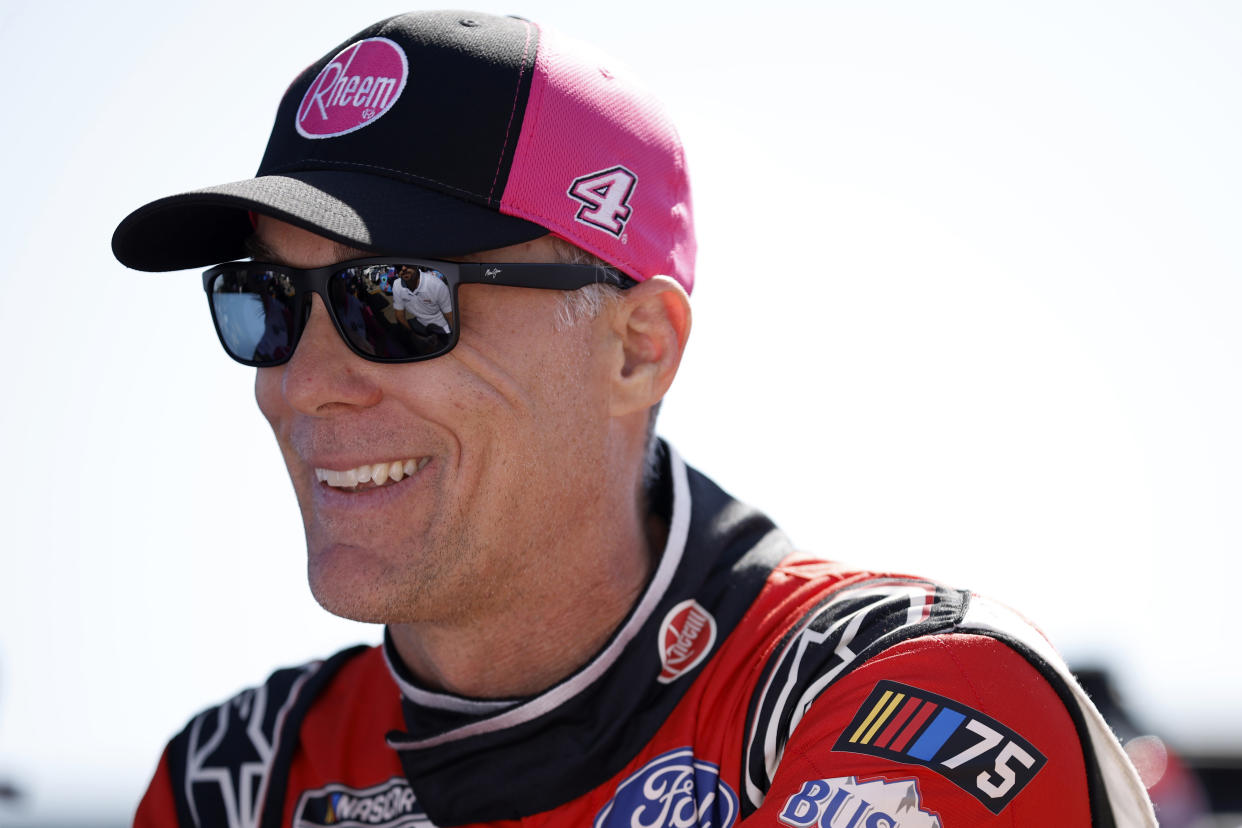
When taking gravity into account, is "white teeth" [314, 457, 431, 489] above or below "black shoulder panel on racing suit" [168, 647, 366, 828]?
above

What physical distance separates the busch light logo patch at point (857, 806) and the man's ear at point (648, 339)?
2.97ft

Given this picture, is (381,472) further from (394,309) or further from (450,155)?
(450,155)

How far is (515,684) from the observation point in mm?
2430

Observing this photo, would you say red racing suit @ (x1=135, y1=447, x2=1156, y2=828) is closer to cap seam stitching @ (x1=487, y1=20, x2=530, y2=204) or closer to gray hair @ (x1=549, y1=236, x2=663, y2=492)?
gray hair @ (x1=549, y1=236, x2=663, y2=492)

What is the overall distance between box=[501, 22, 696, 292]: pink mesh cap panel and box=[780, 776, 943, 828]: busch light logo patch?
3.38ft

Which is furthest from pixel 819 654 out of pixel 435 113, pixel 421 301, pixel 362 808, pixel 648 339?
pixel 435 113

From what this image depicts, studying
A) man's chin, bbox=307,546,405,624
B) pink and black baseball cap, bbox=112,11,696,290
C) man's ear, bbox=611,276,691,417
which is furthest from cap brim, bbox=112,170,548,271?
man's chin, bbox=307,546,405,624

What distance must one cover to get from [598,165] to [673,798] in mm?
1124

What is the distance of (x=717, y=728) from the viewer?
2121 mm

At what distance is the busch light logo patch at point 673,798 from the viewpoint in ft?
6.66

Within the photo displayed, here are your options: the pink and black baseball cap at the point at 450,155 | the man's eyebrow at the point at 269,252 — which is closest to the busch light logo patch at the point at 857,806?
the pink and black baseball cap at the point at 450,155

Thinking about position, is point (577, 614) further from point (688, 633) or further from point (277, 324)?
point (277, 324)

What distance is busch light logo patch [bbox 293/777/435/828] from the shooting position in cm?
238

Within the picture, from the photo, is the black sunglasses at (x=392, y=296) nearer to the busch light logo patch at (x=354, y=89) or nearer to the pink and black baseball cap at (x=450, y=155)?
the pink and black baseball cap at (x=450, y=155)
